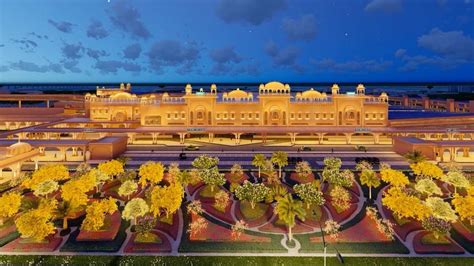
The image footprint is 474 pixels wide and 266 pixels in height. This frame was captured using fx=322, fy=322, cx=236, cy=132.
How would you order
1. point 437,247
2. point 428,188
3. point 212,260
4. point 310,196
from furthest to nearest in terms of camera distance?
point 428,188 → point 310,196 → point 437,247 → point 212,260

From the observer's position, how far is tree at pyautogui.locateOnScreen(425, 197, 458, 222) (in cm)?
3444

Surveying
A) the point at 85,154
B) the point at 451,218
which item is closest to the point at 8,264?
the point at 85,154

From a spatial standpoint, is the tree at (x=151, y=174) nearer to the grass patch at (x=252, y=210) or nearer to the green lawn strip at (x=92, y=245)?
the green lawn strip at (x=92, y=245)

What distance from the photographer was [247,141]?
7456 centimetres

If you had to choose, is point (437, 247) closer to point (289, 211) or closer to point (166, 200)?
point (289, 211)

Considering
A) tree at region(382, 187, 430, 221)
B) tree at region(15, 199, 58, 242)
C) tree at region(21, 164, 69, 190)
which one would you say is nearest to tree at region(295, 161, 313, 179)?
tree at region(382, 187, 430, 221)

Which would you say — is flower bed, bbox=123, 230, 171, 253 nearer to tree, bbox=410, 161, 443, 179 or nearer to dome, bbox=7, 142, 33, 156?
dome, bbox=7, 142, 33, 156

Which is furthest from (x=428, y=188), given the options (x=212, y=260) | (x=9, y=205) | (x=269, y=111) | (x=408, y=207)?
(x=9, y=205)

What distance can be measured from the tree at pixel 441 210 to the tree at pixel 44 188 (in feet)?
148

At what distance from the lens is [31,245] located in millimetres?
33438

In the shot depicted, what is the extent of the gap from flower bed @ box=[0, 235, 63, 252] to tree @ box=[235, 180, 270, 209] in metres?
20.6

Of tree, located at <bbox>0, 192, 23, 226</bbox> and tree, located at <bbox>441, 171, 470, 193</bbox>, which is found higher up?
tree, located at <bbox>441, 171, 470, 193</bbox>

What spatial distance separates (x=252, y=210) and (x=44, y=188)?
26.1 meters

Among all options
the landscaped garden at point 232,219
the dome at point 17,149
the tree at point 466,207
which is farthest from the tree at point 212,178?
the dome at point 17,149
